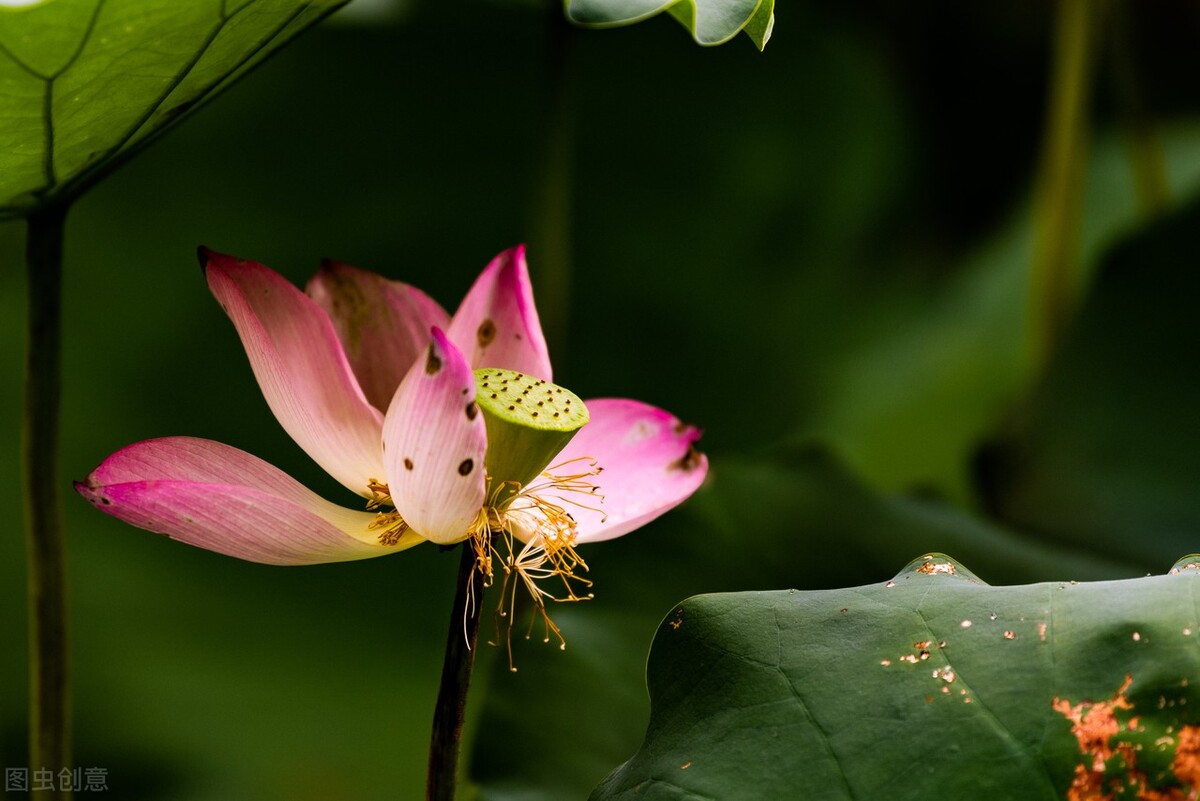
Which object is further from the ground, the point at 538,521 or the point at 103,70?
the point at 103,70

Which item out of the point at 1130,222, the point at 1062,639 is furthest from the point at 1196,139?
the point at 1062,639

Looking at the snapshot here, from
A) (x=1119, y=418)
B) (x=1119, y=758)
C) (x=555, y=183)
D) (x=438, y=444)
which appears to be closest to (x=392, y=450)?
(x=438, y=444)

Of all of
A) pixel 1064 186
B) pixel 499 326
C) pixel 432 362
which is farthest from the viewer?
pixel 1064 186

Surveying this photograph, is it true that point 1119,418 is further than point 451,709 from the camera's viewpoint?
Yes

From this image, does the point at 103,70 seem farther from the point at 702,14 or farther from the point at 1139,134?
the point at 1139,134

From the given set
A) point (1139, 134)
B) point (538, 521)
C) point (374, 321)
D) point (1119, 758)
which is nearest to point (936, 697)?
point (1119, 758)

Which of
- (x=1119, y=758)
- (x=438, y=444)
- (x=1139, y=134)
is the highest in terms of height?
(x=1139, y=134)

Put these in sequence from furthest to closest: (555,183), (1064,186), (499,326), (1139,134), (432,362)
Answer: (1139,134)
(1064,186)
(555,183)
(499,326)
(432,362)
